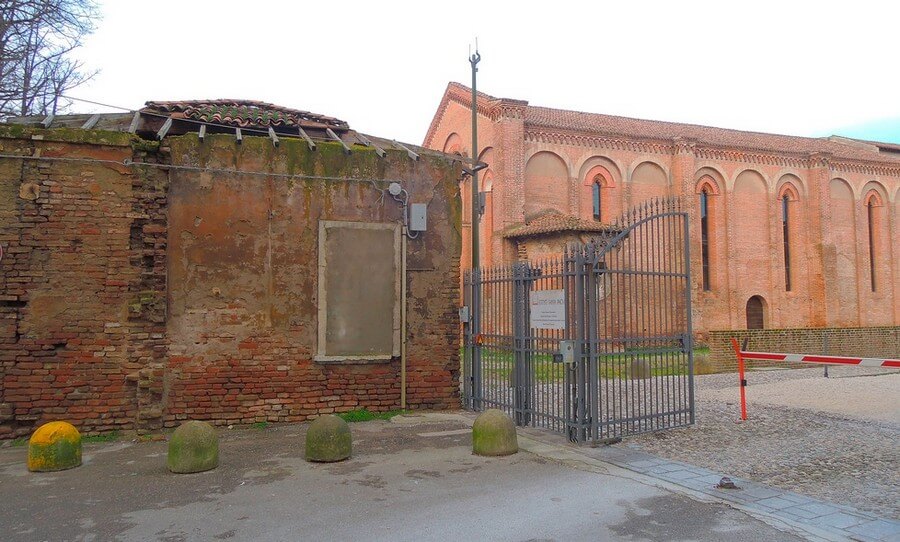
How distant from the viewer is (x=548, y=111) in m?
29.0

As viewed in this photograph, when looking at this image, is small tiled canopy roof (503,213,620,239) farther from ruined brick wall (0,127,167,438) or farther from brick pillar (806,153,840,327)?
ruined brick wall (0,127,167,438)

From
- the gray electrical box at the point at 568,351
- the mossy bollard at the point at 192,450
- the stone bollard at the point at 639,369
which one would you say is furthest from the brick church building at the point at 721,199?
the mossy bollard at the point at 192,450

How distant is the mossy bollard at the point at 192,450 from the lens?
6883mm

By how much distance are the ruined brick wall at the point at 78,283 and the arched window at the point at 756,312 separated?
1192 inches

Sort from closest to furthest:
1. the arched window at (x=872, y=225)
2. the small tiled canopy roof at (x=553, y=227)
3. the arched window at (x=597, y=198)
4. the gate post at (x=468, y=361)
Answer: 1. the gate post at (x=468, y=361)
2. the small tiled canopy roof at (x=553, y=227)
3. the arched window at (x=597, y=198)
4. the arched window at (x=872, y=225)

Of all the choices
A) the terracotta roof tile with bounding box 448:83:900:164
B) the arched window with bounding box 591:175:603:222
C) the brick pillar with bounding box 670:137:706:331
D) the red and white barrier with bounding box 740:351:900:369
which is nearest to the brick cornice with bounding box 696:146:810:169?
the terracotta roof tile with bounding box 448:83:900:164

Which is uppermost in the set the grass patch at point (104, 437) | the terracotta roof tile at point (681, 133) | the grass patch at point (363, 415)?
the terracotta roof tile at point (681, 133)

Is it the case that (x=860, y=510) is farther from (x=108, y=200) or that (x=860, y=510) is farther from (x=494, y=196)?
(x=494, y=196)

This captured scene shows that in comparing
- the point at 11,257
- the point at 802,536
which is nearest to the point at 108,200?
the point at 11,257

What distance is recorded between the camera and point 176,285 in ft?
30.1

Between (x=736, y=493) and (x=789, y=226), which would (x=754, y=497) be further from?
(x=789, y=226)

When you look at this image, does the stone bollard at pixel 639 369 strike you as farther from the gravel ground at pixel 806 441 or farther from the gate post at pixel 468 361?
the gate post at pixel 468 361

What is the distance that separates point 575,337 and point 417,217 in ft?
11.5

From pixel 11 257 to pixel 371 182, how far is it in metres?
5.19
